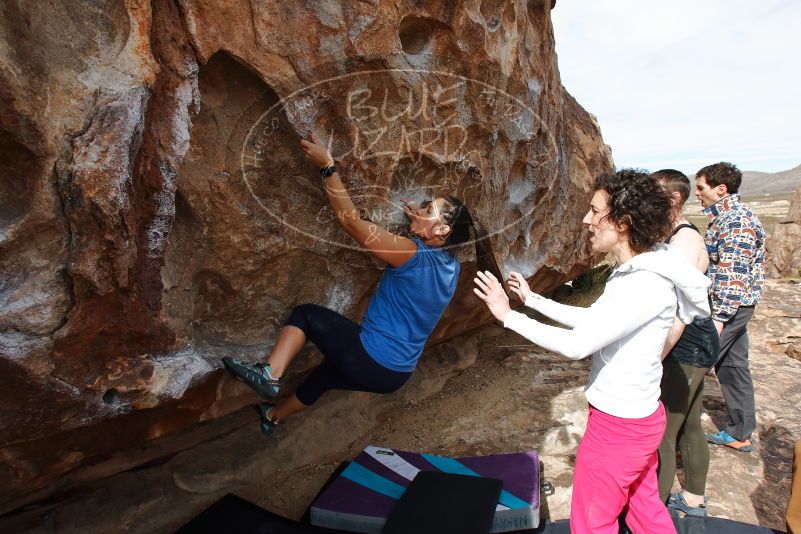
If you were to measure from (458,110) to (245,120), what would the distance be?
124 centimetres

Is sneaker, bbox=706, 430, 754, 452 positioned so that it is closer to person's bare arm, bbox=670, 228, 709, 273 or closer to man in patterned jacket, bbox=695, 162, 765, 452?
man in patterned jacket, bbox=695, 162, 765, 452

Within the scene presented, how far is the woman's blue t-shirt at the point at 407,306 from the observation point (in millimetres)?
2559

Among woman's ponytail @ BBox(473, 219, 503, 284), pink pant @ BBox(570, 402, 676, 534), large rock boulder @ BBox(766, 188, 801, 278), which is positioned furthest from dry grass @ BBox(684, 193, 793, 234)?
pink pant @ BBox(570, 402, 676, 534)

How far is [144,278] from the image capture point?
2.23 meters

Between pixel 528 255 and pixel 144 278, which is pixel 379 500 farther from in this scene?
pixel 528 255

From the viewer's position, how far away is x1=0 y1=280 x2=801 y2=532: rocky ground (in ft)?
9.37

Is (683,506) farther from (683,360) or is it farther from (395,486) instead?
(395,486)

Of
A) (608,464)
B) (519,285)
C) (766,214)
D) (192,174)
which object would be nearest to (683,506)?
(608,464)

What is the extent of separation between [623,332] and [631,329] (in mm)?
37

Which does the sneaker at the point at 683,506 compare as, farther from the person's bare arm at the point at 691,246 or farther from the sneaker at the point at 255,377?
the sneaker at the point at 255,377

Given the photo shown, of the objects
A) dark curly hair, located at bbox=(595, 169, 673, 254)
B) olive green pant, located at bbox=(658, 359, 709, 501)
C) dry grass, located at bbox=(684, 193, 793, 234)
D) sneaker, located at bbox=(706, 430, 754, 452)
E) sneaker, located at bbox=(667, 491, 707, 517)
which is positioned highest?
dark curly hair, located at bbox=(595, 169, 673, 254)

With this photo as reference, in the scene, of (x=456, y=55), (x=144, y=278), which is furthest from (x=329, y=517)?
(x=456, y=55)

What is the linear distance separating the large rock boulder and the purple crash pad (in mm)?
10560

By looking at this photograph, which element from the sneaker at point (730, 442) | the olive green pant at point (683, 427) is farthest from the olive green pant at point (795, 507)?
the sneaker at point (730, 442)
